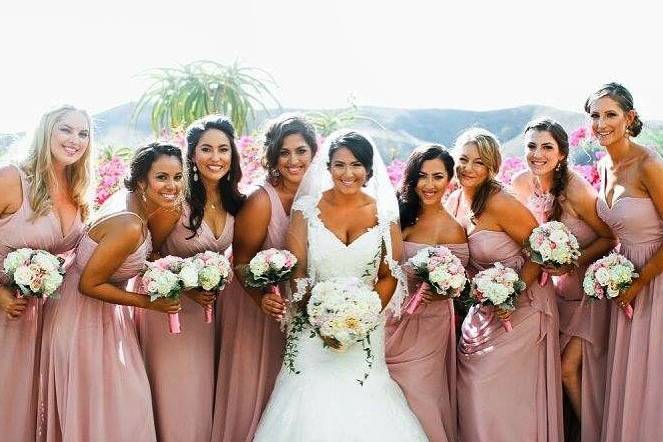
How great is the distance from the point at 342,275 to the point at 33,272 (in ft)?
7.08

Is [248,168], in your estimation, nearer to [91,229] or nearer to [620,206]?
[91,229]

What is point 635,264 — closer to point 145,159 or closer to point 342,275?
point 342,275

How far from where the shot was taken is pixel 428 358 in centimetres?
641

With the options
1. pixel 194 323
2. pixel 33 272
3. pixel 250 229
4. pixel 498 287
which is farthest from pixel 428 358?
pixel 33 272

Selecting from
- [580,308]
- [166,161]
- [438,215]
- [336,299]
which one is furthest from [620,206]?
[166,161]

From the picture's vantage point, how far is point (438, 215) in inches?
260

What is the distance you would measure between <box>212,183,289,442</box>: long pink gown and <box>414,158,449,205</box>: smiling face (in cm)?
112

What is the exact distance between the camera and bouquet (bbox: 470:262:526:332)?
6020mm

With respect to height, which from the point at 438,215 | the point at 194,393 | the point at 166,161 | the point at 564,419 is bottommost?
the point at 564,419

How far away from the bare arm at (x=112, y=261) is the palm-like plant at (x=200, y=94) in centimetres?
787

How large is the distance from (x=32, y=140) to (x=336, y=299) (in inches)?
98.5

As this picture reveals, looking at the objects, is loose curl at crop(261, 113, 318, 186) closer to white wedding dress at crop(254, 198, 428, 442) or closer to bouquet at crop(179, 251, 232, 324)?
white wedding dress at crop(254, 198, 428, 442)

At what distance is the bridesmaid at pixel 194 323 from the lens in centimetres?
614

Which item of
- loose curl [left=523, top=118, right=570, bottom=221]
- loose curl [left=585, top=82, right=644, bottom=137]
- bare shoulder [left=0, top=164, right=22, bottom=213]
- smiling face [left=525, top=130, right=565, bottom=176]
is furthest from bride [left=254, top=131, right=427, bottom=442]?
bare shoulder [left=0, top=164, right=22, bottom=213]
